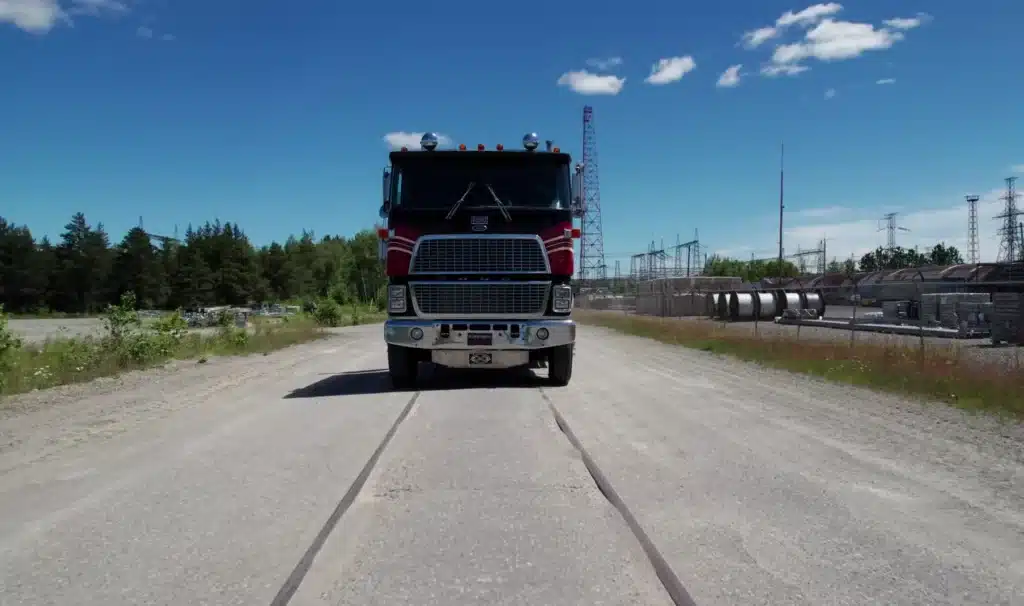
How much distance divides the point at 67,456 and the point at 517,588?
621 cm

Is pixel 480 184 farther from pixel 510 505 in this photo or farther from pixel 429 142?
pixel 510 505

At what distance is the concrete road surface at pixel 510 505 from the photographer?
4.35m

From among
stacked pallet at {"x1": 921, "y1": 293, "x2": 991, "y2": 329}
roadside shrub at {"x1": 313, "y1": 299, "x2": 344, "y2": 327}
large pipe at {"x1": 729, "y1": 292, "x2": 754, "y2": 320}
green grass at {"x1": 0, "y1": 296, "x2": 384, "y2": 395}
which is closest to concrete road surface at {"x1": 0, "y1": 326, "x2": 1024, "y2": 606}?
green grass at {"x1": 0, "y1": 296, "x2": 384, "y2": 395}

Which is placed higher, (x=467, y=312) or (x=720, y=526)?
(x=467, y=312)

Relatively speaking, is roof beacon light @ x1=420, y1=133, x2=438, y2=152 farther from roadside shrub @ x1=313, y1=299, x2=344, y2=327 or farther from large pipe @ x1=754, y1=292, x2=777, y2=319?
roadside shrub @ x1=313, y1=299, x2=344, y2=327

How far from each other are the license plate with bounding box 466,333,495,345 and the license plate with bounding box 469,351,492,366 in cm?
23

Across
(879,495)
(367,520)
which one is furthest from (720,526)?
(367,520)

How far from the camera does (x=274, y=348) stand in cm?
2889

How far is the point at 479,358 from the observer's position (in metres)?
12.6

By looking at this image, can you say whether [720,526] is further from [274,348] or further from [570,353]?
[274,348]

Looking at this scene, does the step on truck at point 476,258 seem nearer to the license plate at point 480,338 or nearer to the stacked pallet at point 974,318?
the license plate at point 480,338

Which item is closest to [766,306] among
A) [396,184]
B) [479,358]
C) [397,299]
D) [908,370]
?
[908,370]

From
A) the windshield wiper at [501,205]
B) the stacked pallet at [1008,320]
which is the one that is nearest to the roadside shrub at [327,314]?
the stacked pallet at [1008,320]

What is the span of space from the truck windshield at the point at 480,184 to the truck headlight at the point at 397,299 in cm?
137
